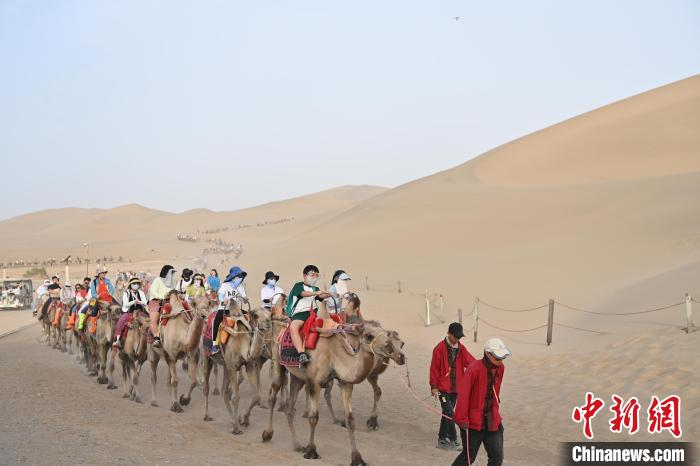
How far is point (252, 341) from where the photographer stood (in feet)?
42.2

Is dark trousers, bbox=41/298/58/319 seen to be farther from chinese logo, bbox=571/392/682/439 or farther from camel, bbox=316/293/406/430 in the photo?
chinese logo, bbox=571/392/682/439

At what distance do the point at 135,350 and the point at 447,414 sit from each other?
26.8ft

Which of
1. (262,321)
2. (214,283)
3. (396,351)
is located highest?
(214,283)

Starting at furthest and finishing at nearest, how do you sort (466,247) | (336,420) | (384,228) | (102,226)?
(102,226) → (384,228) → (466,247) → (336,420)

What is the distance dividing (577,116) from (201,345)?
70.6m

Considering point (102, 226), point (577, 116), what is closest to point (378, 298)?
point (577, 116)

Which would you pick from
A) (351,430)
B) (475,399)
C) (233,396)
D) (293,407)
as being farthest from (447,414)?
(233,396)

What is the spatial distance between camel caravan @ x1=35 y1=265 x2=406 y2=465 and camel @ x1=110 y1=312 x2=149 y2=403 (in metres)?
0.02

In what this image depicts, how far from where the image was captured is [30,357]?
2281 centimetres

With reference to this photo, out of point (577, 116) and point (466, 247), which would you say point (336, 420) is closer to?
point (466, 247)

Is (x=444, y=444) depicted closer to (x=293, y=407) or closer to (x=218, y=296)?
(x=293, y=407)

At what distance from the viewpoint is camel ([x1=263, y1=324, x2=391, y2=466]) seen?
10.3 meters

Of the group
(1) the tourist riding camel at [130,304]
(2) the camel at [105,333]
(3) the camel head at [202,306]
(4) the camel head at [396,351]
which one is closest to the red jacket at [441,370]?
(4) the camel head at [396,351]

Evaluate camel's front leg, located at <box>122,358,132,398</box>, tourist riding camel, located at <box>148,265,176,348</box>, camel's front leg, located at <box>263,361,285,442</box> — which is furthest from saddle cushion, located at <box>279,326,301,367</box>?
camel's front leg, located at <box>122,358,132,398</box>
